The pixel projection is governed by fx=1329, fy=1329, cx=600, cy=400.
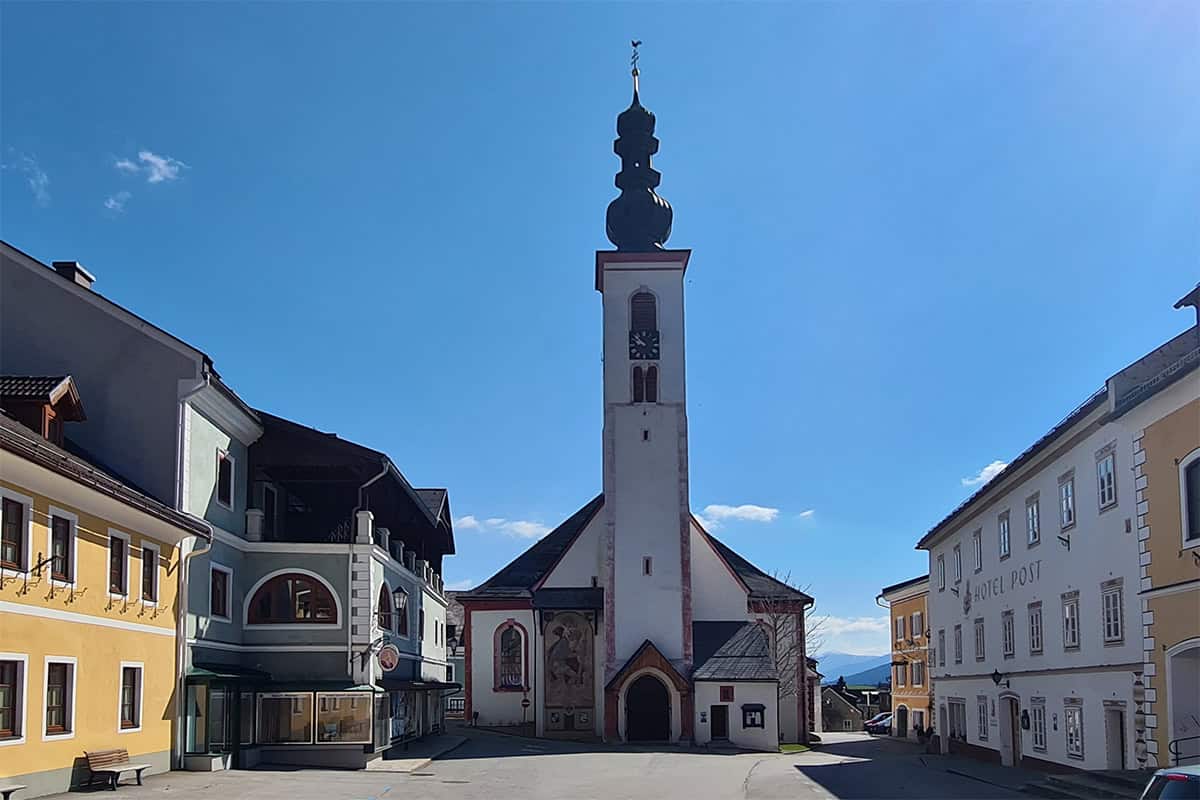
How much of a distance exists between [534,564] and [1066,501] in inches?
1320

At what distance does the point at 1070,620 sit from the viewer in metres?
30.9

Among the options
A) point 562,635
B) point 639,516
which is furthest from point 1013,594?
point 562,635

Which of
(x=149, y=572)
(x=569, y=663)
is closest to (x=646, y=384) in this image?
(x=569, y=663)

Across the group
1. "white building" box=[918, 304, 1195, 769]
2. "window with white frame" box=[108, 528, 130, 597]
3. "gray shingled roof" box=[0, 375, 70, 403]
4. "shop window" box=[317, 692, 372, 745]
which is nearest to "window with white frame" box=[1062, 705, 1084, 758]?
"white building" box=[918, 304, 1195, 769]

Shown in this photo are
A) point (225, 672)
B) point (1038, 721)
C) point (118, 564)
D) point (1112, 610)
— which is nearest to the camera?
point (118, 564)

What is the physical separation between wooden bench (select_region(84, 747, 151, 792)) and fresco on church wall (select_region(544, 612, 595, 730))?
100 feet

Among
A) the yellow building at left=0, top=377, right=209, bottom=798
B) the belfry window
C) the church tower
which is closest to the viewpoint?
the yellow building at left=0, top=377, right=209, bottom=798

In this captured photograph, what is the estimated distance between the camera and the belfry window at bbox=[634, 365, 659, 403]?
5388 centimetres

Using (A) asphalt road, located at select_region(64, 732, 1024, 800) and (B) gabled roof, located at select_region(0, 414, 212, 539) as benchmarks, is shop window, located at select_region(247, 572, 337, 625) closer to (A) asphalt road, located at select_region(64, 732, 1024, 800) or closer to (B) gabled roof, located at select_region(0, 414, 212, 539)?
(A) asphalt road, located at select_region(64, 732, 1024, 800)

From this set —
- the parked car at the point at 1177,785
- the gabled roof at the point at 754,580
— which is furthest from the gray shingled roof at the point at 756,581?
the parked car at the point at 1177,785

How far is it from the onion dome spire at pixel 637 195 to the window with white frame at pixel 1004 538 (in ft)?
73.3

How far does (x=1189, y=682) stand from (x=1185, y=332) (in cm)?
731

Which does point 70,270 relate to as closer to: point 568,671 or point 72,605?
Answer: point 72,605

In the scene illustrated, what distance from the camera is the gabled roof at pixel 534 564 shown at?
58438 millimetres
